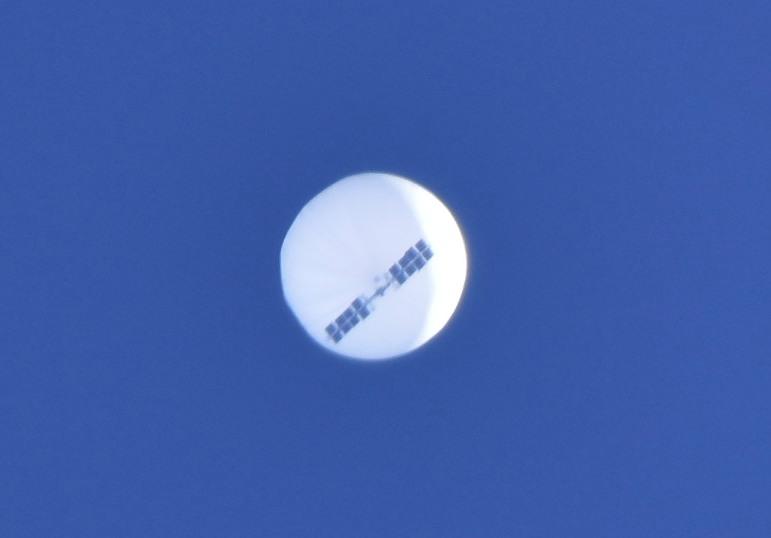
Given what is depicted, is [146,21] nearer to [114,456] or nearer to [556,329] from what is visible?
[114,456]

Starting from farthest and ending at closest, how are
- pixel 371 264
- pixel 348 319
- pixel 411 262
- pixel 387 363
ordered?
pixel 387 363, pixel 348 319, pixel 411 262, pixel 371 264

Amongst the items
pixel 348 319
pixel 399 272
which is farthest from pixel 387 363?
pixel 399 272

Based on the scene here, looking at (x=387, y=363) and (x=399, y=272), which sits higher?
(x=387, y=363)

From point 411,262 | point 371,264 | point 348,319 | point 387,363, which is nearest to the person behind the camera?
point 371,264

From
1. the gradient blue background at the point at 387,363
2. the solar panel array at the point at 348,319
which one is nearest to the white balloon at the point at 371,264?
the solar panel array at the point at 348,319

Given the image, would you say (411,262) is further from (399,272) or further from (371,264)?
(371,264)

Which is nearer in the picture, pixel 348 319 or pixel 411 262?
pixel 411 262

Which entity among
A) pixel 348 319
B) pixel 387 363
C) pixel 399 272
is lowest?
pixel 348 319
